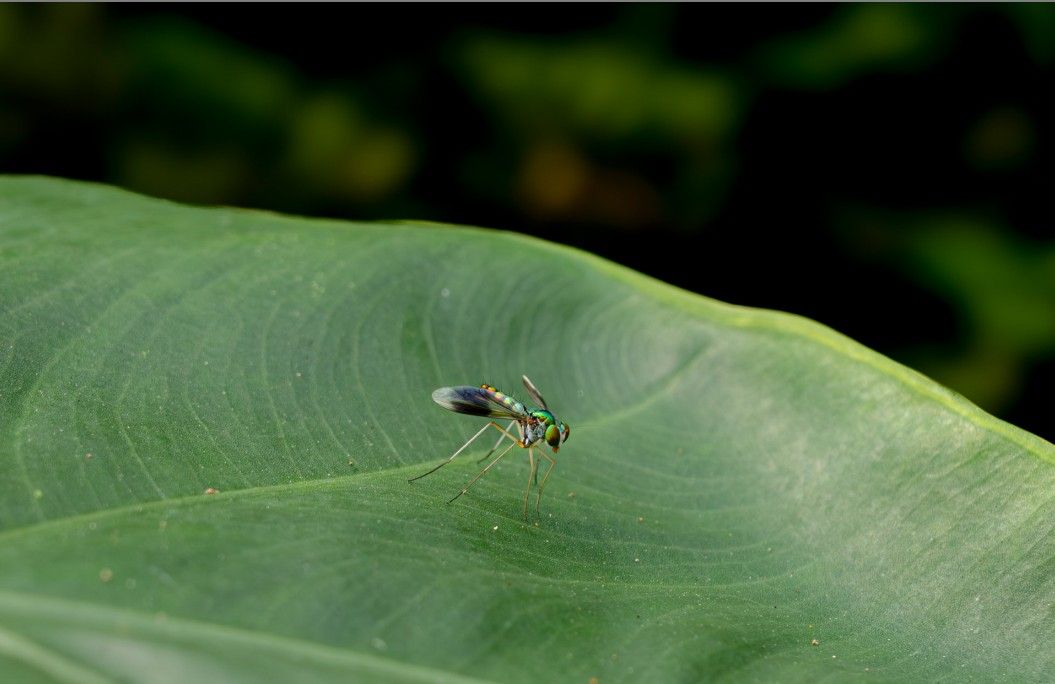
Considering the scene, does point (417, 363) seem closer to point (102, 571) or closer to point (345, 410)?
point (345, 410)

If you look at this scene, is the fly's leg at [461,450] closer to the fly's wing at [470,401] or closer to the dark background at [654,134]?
the fly's wing at [470,401]

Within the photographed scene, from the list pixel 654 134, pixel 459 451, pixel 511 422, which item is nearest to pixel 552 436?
pixel 511 422

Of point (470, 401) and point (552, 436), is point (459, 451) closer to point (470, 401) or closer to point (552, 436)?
point (470, 401)

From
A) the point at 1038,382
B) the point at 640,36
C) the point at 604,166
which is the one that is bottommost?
the point at 1038,382

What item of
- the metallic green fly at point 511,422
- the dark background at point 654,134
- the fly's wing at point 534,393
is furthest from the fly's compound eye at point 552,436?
the dark background at point 654,134

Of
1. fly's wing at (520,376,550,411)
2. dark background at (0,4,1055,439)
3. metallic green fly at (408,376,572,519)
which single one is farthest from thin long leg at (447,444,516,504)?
dark background at (0,4,1055,439)

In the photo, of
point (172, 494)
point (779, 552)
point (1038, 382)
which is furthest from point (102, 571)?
point (1038, 382)

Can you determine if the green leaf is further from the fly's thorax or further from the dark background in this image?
the dark background

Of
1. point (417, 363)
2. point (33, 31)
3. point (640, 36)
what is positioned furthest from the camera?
point (640, 36)
